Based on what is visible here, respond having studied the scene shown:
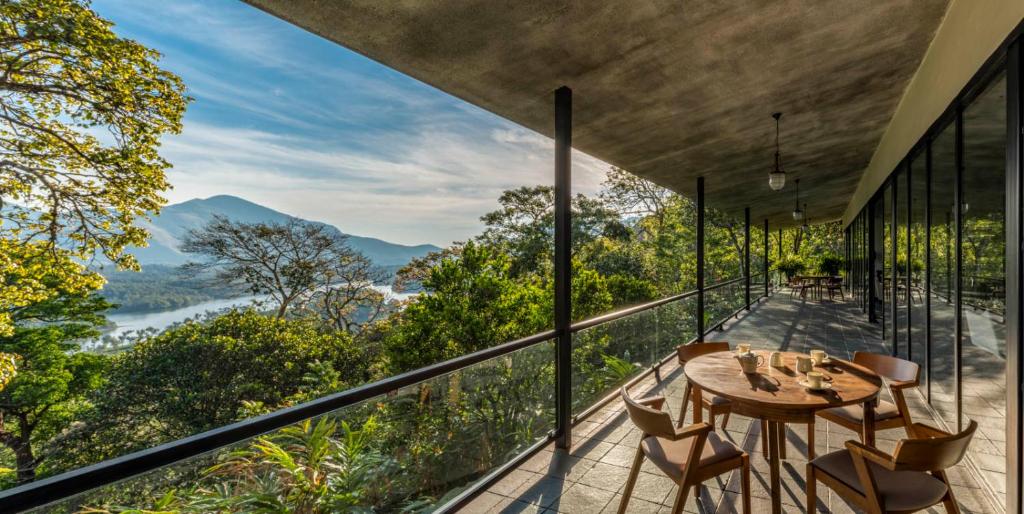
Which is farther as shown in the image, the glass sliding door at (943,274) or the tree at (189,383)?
the tree at (189,383)

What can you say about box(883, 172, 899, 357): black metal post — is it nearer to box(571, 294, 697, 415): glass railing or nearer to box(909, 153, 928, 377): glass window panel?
box(909, 153, 928, 377): glass window panel

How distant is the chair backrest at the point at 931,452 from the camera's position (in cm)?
162

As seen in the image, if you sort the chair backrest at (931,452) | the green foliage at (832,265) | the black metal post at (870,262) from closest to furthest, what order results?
the chair backrest at (931,452), the black metal post at (870,262), the green foliage at (832,265)

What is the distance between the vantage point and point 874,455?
5.71 ft

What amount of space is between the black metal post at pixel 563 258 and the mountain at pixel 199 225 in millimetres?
10490

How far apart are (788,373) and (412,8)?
3129 millimetres

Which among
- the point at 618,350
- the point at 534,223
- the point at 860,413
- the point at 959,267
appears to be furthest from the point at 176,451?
the point at 534,223

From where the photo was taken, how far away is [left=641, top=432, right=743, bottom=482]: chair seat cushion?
6.95 ft

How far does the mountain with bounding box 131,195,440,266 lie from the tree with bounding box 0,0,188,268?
1.15m

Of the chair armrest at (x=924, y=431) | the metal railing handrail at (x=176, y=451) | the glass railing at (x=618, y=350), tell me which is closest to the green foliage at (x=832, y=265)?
the glass railing at (x=618, y=350)

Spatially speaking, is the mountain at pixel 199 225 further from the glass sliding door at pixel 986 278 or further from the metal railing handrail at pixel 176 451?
the glass sliding door at pixel 986 278

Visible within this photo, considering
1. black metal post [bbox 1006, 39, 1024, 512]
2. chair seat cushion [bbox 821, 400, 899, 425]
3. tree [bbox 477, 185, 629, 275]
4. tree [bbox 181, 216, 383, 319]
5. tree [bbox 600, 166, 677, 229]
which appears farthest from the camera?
tree [bbox 600, 166, 677, 229]

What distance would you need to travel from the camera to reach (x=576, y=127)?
13.8ft

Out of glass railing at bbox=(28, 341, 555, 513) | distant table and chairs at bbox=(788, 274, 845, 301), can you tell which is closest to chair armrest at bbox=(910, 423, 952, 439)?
glass railing at bbox=(28, 341, 555, 513)
